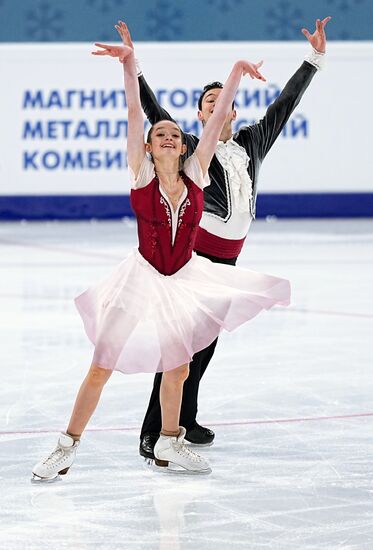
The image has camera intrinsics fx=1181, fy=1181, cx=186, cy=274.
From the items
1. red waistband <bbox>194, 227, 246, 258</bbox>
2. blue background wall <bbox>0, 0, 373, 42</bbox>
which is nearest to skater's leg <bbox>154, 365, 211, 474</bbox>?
red waistband <bbox>194, 227, 246, 258</bbox>

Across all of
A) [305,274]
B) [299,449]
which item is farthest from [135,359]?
[305,274]

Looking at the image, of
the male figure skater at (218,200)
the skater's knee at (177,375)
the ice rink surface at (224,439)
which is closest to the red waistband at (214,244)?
the male figure skater at (218,200)

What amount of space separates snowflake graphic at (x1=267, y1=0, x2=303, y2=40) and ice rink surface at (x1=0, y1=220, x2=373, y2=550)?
6.13m

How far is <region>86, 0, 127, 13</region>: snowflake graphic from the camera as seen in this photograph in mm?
12875

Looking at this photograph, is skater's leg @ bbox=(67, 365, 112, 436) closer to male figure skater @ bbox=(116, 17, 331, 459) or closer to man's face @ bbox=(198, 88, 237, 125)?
male figure skater @ bbox=(116, 17, 331, 459)

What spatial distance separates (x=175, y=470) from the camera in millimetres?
3428

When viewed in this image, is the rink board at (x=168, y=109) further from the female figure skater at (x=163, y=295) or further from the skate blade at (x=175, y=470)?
the skate blade at (x=175, y=470)

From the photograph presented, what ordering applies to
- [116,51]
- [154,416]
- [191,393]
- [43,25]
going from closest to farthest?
[116,51]
[154,416]
[191,393]
[43,25]

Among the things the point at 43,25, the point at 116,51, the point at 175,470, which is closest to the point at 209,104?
the point at 116,51

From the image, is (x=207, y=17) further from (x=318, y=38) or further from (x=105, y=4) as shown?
(x=318, y=38)

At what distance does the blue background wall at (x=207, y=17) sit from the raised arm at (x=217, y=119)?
963 cm

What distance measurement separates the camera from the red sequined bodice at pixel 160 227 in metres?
3.34

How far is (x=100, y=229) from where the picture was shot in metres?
11.5

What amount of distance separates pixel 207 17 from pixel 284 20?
33.2 inches
